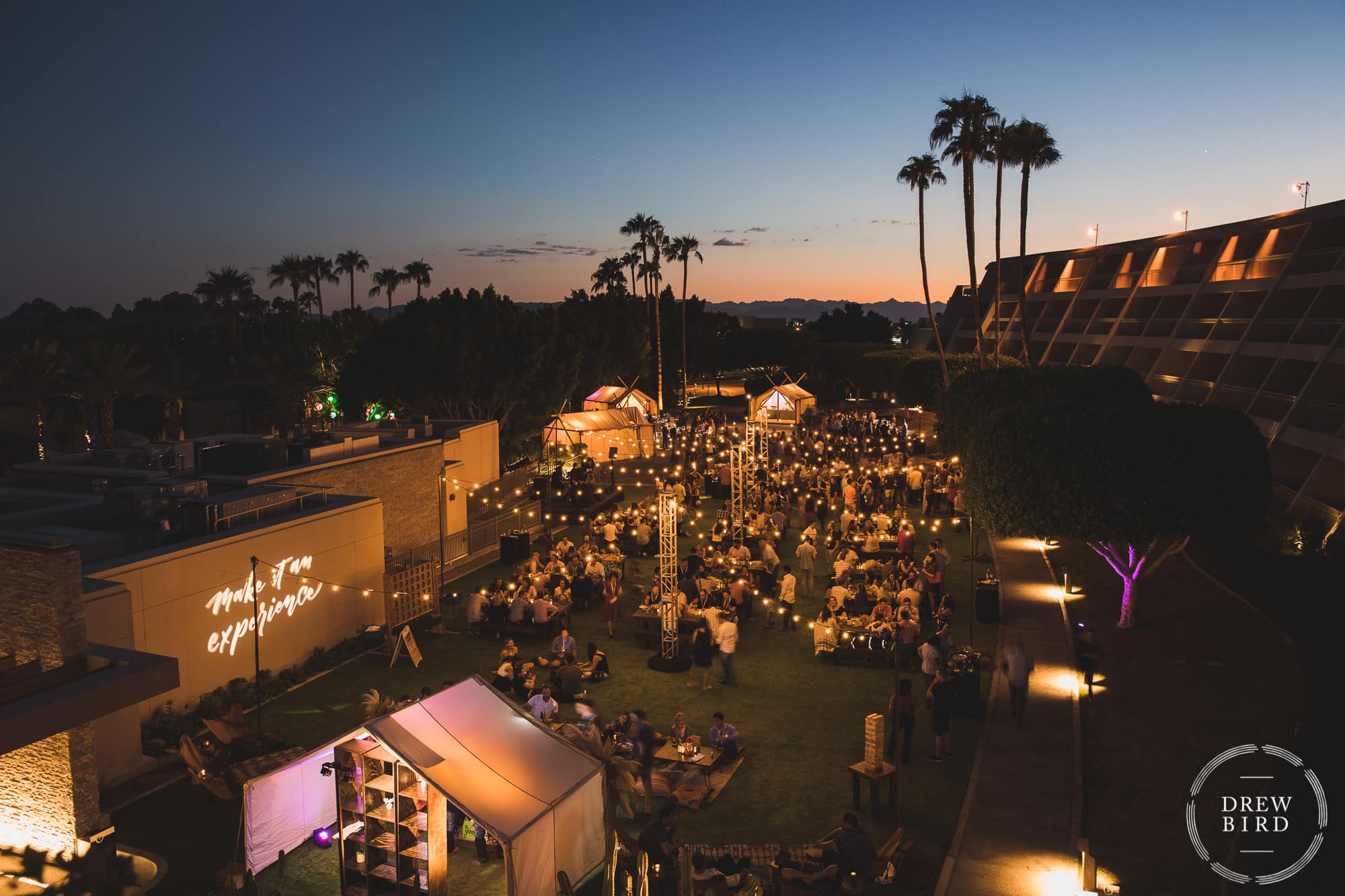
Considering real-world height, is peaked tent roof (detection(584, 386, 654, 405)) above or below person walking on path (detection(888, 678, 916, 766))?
above

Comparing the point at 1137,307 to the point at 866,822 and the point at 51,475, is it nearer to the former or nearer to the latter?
the point at 866,822

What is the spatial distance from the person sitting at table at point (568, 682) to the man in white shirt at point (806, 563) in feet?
23.2

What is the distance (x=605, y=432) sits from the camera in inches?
1528

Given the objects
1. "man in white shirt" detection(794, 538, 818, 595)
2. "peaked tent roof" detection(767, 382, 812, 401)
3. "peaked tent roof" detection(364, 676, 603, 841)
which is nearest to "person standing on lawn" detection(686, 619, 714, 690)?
"man in white shirt" detection(794, 538, 818, 595)

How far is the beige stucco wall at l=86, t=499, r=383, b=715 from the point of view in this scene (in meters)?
13.6

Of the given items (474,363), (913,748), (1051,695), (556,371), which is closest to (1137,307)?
(556,371)

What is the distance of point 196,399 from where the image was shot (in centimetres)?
5409

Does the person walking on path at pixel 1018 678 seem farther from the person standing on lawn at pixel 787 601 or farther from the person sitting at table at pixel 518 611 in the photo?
the person sitting at table at pixel 518 611

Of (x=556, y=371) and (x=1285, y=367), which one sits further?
(x=556, y=371)

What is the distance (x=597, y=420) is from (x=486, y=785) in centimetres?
2873

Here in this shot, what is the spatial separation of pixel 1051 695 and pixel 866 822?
548cm

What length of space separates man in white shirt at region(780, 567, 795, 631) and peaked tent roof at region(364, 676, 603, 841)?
30.1 ft

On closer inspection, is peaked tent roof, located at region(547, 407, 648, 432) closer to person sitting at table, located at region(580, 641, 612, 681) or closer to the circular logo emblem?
person sitting at table, located at region(580, 641, 612, 681)

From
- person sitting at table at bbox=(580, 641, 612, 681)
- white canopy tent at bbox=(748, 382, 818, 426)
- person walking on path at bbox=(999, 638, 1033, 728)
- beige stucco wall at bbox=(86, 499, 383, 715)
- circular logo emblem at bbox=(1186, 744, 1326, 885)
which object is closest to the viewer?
circular logo emblem at bbox=(1186, 744, 1326, 885)
